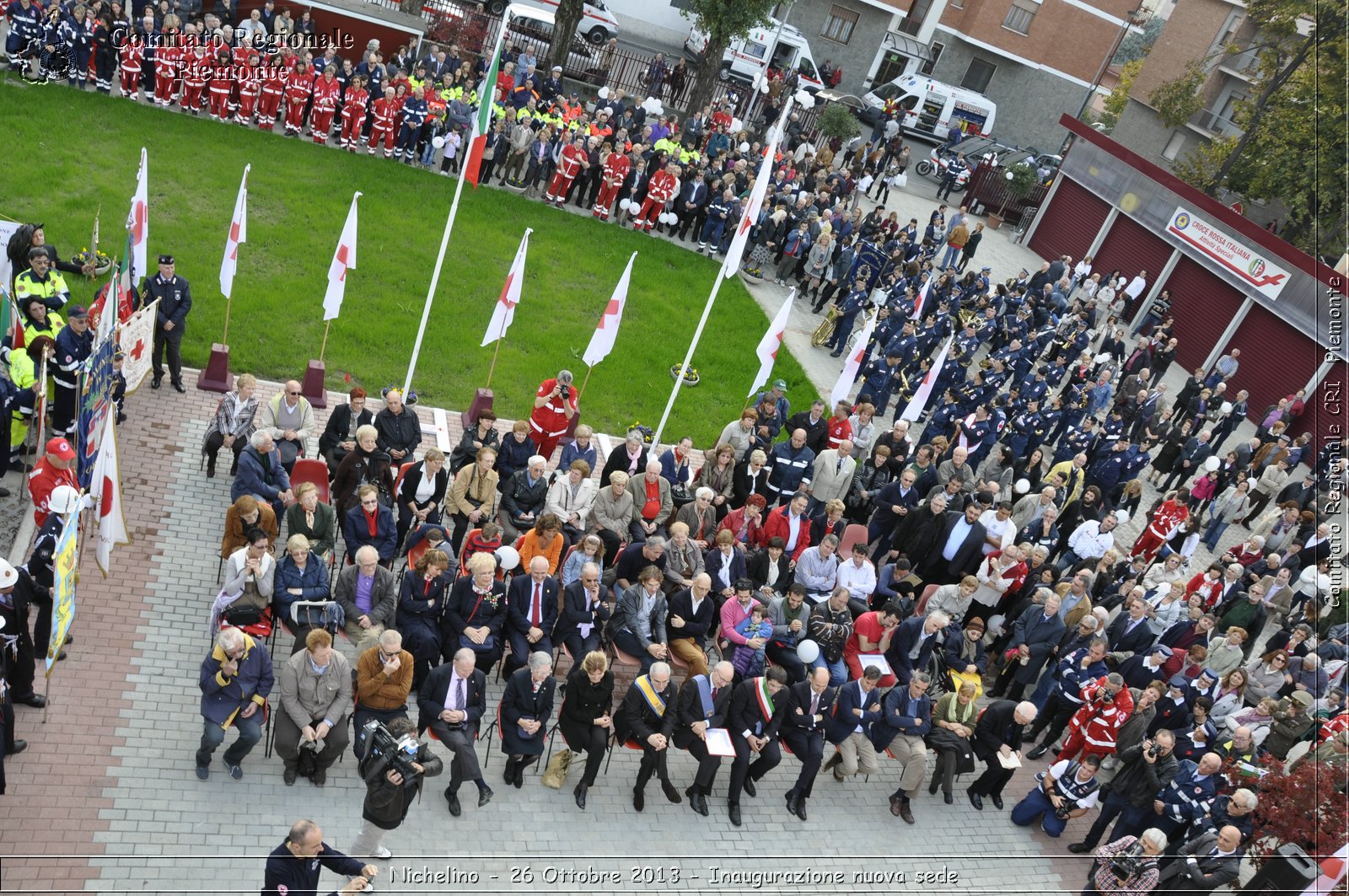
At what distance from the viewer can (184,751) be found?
356 inches

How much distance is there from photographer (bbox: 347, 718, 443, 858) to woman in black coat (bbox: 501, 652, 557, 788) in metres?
1.21

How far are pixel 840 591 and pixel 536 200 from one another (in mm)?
14888

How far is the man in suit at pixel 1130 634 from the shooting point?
12977mm

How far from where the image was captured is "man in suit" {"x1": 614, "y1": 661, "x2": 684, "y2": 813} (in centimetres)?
967

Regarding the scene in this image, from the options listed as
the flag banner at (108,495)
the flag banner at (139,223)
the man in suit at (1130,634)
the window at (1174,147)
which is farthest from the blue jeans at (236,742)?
the window at (1174,147)

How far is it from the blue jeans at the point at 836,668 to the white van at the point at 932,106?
3157cm

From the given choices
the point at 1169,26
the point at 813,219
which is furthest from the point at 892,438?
the point at 1169,26

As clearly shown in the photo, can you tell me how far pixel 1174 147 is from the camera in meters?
36.9

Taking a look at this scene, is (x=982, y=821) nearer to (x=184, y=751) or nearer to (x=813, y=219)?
(x=184, y=751)

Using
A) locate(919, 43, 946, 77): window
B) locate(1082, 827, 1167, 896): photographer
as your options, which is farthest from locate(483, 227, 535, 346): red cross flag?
locate(919, 43, 946, 77): window

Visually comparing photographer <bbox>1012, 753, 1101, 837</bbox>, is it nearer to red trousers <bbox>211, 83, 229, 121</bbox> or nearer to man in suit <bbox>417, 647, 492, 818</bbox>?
man in suit <bbox>417, 647, 492, 818</bbox>

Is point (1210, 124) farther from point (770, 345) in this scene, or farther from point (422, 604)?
point (422, 604)

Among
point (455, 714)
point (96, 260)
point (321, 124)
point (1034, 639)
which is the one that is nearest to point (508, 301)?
point (96, 260)

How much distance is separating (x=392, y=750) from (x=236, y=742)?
1.99 metres
